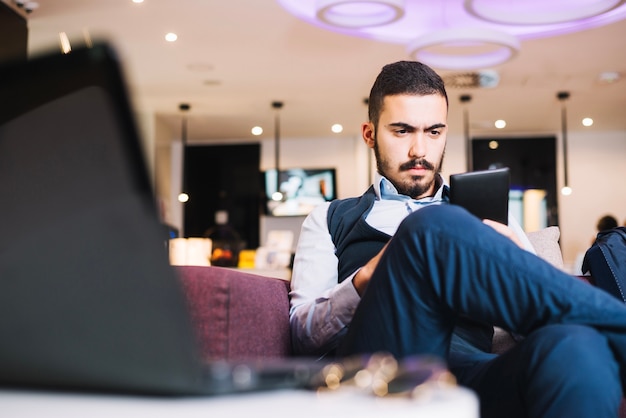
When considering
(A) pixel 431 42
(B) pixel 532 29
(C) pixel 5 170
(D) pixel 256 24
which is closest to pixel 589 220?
(B) pixel 532 29

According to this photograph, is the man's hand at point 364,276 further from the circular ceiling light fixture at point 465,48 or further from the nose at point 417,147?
the circular ceiling light fixture at point 465,48

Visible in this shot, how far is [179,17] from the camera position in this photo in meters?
5.45

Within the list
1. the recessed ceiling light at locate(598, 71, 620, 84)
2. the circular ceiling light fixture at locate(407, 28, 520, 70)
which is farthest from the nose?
the recessed ceiling light at locate(598, 71, 620, 84)

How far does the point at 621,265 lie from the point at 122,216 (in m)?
1.73

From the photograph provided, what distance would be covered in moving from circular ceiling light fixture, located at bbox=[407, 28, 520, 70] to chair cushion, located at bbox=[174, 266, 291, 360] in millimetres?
4217

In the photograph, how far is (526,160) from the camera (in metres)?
9.66

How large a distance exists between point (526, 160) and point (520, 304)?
9233 mm

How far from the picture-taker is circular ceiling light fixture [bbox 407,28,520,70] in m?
5.09

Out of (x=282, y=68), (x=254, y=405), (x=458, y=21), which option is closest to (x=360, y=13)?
(x=458, y=21)

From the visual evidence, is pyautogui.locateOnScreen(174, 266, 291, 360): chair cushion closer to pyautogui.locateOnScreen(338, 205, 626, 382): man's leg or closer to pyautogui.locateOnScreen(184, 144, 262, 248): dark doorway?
pyautogui.locateOnScreen(338, 205, 626, 382): man's leg

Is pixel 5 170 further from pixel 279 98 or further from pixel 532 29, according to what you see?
pixel 279 98

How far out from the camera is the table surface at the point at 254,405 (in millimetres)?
429

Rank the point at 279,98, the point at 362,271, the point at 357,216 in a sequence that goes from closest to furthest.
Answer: the point at 362,271 < the point at 357,216 < the point at 279,98

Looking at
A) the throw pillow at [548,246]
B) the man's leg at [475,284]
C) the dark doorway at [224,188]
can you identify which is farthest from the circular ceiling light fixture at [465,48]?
the dark doorway at [224,188]
